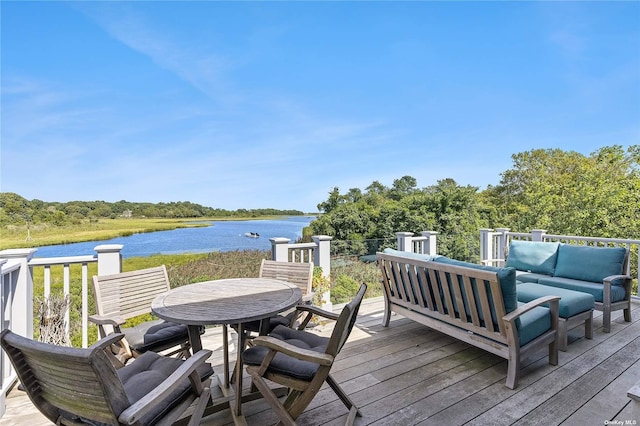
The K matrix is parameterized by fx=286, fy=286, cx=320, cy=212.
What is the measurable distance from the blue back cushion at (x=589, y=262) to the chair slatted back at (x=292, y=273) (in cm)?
383

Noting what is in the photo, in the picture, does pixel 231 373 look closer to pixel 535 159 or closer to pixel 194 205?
pixel 194 205

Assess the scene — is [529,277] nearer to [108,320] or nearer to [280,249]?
[280,249]

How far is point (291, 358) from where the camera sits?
5.97ft

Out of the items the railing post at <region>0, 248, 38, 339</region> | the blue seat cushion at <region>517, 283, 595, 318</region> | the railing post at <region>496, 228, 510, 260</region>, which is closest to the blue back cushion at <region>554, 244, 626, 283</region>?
the blue seat cushion at <region>517, 283, 595, 318</region>

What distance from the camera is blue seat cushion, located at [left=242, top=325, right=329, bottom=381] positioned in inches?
67.0

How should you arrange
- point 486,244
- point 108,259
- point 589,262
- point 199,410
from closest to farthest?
point 199,410
point 108,259
point 589,262
point 486,244

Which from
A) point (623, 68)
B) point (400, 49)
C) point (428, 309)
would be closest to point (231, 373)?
point (428, 309)

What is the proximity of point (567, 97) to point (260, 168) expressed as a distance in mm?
11374

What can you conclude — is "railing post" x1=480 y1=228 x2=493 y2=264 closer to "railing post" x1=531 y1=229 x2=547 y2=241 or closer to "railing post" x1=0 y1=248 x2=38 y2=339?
"railing post" x1=531 y1=229 x2=547 y2=241

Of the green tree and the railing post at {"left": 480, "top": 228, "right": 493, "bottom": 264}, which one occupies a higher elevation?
the green tree

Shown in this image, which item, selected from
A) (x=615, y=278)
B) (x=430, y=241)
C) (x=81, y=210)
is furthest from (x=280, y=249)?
(x=81, y=210)

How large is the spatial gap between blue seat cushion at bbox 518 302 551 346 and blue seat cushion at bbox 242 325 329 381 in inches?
68.0

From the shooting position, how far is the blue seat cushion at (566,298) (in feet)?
9.74

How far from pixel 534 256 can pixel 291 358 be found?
14.7 feet
